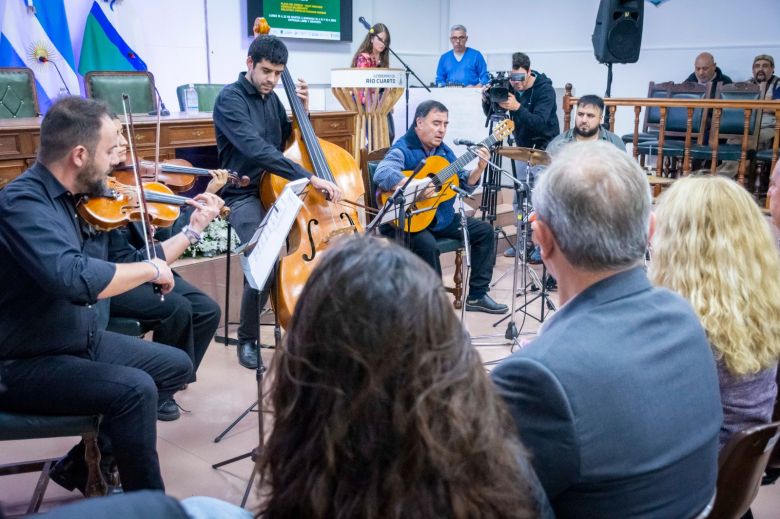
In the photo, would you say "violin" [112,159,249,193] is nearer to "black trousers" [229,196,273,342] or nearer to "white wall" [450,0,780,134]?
"black trousers" [229,196,273,342]

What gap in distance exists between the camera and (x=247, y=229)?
341 centimetres

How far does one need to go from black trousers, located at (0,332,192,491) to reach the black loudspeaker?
493 cm

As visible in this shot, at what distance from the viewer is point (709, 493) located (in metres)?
1.21

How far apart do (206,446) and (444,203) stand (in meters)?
2.11

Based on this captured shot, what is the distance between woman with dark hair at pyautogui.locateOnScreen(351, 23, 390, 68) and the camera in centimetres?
723

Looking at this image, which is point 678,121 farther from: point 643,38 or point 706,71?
point 643,38

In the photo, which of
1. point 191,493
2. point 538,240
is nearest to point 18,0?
point 191,493

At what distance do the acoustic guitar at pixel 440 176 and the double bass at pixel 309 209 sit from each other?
1.82ft

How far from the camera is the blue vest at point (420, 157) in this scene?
4207mm

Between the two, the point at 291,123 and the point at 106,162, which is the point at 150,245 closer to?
the point at 106,162

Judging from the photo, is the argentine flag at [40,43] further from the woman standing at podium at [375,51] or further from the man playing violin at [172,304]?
the man playing violin at [172,304]

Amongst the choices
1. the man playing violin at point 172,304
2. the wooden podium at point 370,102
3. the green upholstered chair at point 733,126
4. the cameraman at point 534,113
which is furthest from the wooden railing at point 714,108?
the man playing violin at point 172,304

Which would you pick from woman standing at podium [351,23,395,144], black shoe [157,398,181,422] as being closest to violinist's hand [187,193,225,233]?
black shoe [157,398,181,422]

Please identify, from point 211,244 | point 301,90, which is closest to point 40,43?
point 211,244
